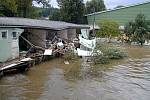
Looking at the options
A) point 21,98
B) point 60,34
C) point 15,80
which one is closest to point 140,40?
point 60,34

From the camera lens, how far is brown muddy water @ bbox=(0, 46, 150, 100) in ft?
51.0

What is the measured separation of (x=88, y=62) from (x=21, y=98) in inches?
450

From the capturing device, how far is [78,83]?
1820 centimetres

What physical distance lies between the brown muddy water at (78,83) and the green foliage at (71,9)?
36692mm

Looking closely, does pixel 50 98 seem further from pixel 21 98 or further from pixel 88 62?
pixel 88 62

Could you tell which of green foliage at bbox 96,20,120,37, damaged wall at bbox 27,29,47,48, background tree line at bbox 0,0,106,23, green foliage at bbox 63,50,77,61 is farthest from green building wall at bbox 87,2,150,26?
green foliage at bbox 63,50,77,61

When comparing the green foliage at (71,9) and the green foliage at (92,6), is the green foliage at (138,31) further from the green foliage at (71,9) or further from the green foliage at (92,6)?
the green foliage at (92,6)

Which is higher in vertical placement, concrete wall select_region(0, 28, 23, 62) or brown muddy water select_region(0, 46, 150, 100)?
concrete wall select_region(0, 28, 23, 62)

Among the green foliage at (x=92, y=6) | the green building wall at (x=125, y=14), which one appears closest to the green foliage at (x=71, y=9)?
the green building wall at (x=125, y=14)

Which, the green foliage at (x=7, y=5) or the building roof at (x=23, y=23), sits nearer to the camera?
the building roof at (x=23, y=23)

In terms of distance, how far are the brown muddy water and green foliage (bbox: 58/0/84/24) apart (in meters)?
36.7

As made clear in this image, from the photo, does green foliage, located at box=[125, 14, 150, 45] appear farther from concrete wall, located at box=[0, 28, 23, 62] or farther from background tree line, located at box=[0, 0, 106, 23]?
concrete wall, located at box=[0, 28, 23, 62]

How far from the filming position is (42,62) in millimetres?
25219

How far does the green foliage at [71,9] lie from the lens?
60625mm
